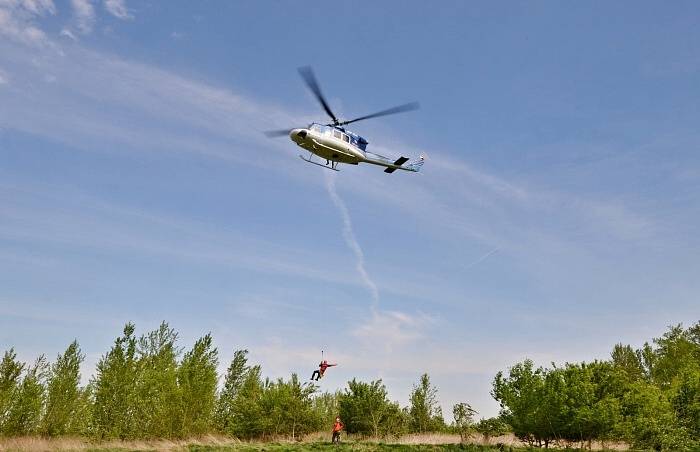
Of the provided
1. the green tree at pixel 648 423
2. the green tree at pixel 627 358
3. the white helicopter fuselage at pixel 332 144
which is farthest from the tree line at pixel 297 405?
the green tree at pixel 627 358

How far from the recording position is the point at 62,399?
44812 millimetres

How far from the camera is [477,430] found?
133 feet

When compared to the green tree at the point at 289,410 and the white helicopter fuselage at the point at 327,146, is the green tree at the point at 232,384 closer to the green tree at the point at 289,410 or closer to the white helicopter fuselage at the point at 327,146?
the green tree at the point at 289,410

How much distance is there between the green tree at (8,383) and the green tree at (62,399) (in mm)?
2995

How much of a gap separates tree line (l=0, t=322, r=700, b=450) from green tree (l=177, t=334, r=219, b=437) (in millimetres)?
84

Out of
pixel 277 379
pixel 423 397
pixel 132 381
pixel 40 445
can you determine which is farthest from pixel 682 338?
pixel 40 445

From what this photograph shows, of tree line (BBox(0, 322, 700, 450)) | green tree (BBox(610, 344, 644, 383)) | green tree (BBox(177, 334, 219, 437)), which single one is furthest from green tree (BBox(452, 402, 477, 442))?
green tree (BBox(610, 344, 644, 383))

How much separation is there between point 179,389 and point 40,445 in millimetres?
9727

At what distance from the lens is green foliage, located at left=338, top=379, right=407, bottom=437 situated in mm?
45750

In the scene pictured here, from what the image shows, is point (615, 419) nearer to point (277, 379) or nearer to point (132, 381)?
point (277, 379)

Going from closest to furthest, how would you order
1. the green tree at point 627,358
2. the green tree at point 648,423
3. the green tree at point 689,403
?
the green tree at point 648,423, the green tree at point 689,403, the green tree at point 627,358

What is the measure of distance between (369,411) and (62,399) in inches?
→ 1073

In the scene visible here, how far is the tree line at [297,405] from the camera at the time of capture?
31.2 metres

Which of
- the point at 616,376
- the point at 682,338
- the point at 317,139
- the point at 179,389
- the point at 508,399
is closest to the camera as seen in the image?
the point at 317,139
